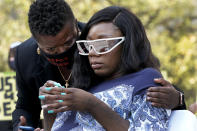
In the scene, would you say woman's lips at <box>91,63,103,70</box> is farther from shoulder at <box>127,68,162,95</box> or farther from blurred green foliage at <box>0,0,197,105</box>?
blurred green foliage at <box>0,0,197,105</box>

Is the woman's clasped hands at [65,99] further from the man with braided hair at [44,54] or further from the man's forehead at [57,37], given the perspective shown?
the man's forehead at [57,37]

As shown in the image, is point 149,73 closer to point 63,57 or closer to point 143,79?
point 143,79

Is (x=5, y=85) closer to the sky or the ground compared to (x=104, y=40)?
closer to the ground

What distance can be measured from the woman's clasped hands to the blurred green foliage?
6611 mm

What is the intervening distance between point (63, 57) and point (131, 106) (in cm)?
90

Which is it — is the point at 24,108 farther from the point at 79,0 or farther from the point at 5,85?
the point at 79,0

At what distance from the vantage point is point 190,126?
320 centimetres

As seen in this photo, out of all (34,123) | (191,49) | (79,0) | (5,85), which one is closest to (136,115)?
(34,123)

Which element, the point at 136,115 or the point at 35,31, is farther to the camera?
the point at 35,31

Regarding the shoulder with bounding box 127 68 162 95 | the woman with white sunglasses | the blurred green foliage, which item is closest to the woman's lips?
the woman with white sunglasses

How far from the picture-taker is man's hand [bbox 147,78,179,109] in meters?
2.96

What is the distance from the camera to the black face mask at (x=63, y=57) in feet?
12.1

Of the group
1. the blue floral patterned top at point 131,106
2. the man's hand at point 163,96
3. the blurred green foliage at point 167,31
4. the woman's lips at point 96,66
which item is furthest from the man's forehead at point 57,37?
the blurred green foliage at point 167,31

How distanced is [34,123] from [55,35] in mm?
957
